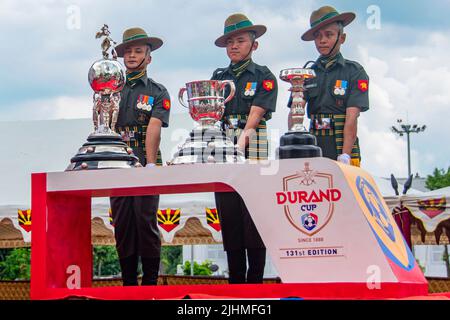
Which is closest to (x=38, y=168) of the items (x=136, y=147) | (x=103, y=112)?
(x=136, y=147)

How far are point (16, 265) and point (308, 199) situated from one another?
961 inches

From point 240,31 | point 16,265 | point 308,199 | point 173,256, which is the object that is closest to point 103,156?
point 308,199

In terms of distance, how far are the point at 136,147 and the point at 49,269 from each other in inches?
50.2

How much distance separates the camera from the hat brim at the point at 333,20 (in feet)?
13.7

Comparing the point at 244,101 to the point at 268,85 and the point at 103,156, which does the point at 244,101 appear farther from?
the point at 103,156

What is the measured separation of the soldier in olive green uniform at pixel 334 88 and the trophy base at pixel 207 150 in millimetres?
1061

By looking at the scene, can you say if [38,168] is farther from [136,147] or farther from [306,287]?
[306,287]

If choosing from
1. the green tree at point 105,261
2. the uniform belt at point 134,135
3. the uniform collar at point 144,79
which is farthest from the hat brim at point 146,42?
the green tree at point 105,261

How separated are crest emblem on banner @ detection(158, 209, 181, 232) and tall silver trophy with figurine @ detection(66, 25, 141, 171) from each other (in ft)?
8.47

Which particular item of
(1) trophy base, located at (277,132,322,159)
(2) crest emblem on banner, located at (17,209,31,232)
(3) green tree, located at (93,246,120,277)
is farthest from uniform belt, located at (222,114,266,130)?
(3) green tree, located at (93,246,120,277)

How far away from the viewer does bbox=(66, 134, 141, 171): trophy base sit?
10.9 feet

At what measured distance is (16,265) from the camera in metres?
26.0

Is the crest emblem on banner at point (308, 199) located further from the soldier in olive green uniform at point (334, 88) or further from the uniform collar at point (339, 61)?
the uniform collar at point (339, 61)

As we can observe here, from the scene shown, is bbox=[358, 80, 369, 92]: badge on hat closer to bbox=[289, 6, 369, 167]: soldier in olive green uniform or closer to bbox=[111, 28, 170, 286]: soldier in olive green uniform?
bbox=[289, 6, 369, 167]: soldier in olive green uniform
